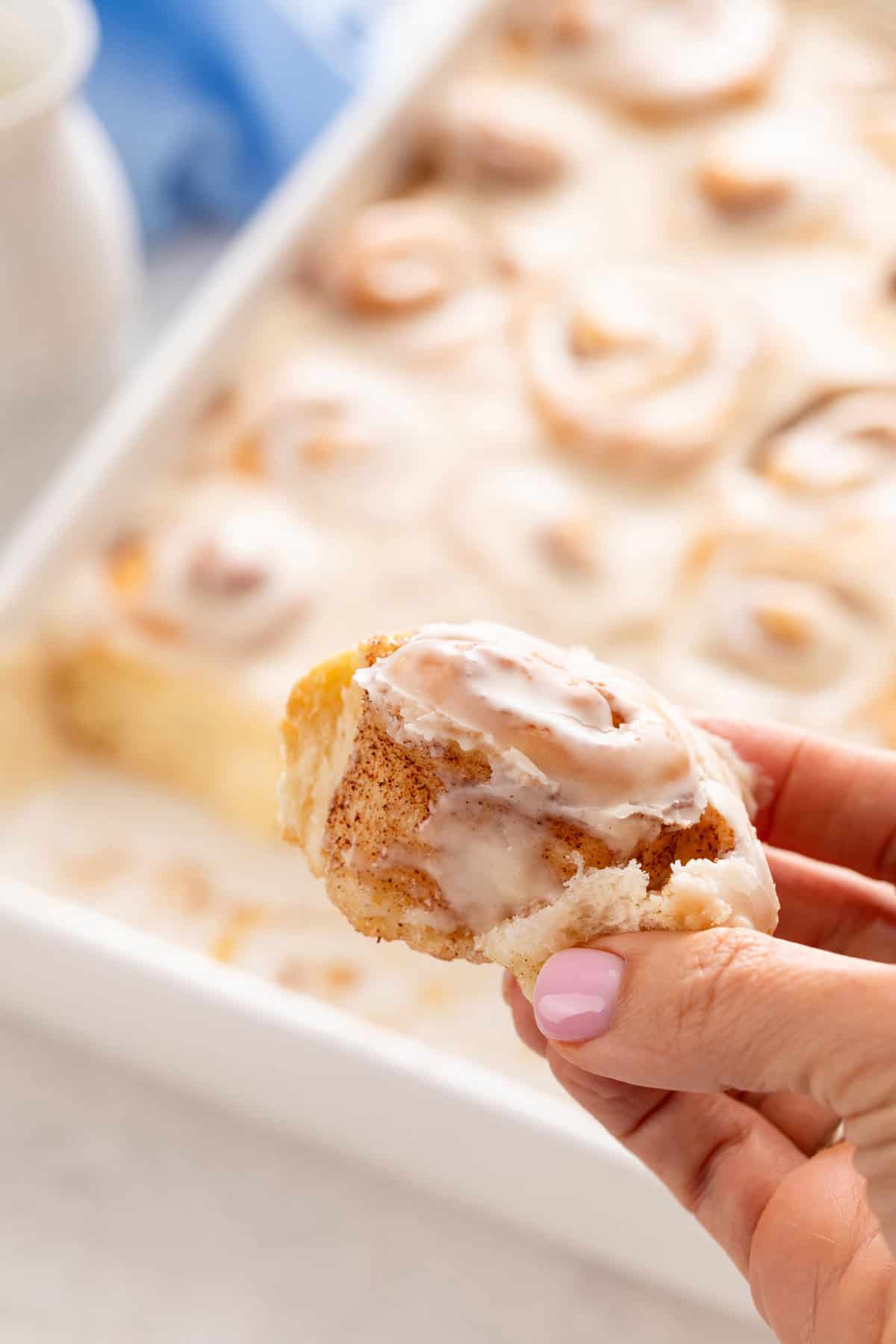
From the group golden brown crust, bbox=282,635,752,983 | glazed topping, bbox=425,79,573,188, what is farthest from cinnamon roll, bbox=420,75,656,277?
golden brown crust, bbox=282,635,752,983

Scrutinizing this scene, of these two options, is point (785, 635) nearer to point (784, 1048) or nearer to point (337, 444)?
point (337, 444)

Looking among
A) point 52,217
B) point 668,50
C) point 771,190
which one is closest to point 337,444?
point 52,217

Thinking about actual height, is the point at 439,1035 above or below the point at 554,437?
below

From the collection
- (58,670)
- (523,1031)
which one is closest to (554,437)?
(58,670)

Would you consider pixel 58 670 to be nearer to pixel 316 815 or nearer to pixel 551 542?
pixel 551 542

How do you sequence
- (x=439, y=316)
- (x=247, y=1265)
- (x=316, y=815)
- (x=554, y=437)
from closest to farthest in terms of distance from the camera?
1. (x=316, y=815)
2. (x=247, y=1265)
3. (x=554, y=437)
4. (x=439, y=316)

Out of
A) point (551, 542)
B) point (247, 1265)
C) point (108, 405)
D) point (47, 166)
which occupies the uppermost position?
point (47, 166)

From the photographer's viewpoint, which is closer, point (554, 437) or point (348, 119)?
point (554, 437)
